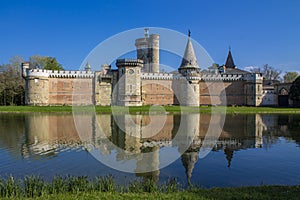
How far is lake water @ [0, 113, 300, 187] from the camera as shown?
9.16m

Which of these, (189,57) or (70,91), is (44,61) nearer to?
(70,91)

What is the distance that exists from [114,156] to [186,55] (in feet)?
122

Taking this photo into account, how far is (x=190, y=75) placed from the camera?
47.4m

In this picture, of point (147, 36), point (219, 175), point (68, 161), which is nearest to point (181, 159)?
point (219, 175)

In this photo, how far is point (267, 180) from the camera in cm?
855

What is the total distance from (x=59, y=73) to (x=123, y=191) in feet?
138

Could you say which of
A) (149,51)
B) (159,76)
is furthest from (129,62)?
(149,51)

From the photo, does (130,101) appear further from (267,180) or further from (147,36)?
(267,180)

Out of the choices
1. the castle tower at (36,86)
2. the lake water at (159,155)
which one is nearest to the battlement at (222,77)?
the castle tower at (36,86)

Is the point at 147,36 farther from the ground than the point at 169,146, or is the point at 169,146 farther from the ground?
the point at 147,36

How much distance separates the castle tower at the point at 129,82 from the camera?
4378 cm

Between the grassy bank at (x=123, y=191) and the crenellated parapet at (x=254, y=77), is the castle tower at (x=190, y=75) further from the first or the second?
the grassy bank at (x=123, y=191)

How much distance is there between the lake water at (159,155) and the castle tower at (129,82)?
25374 millimetres

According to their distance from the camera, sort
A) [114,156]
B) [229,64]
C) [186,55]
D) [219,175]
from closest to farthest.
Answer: [219,175], [114,156], [186,55], [229,64]
